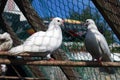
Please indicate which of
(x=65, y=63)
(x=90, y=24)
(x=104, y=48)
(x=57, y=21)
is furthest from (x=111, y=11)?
(x=57, y=21)

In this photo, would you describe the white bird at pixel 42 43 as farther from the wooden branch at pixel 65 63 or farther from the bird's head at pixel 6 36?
the bird's head at pixel 6 36

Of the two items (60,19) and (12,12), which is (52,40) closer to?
(60,19)

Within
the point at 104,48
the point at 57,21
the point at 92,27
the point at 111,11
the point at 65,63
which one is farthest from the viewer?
the point at 57,21

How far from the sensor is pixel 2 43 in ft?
13.3

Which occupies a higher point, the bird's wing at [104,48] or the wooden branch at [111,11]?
the wooden branch at [111,11]

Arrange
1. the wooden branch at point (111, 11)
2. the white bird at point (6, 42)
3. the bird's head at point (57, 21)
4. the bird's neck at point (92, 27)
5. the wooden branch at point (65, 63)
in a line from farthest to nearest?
the white bird at point (6, 42), the bird's head at point (57, 21), the bird's neck at point (92, 27), the wooden branch at point (65, 63), the wooden branch at point (111, 11)

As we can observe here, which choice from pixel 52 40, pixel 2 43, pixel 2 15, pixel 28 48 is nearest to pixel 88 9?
pixel 52 40

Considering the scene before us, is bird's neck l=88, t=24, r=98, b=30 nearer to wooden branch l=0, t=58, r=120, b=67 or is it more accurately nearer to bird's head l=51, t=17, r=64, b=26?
bird's head l=51, t=17, r=64, b=26

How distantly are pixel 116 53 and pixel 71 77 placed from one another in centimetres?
49

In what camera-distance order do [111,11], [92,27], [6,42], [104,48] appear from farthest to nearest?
1. [6,42]
2. [92,27]
3. [104,48]
4. [111,11]

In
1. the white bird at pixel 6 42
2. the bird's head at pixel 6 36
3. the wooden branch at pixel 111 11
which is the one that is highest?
the wooden branch at pixel 111 11

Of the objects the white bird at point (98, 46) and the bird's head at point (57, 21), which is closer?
the white bird at point (98, 46)

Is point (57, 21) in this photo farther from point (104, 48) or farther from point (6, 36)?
point (6, 36)

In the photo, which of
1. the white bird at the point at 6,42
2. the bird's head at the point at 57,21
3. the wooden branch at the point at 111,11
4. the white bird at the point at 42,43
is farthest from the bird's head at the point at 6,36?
the wooden branch at the point at 111,11
